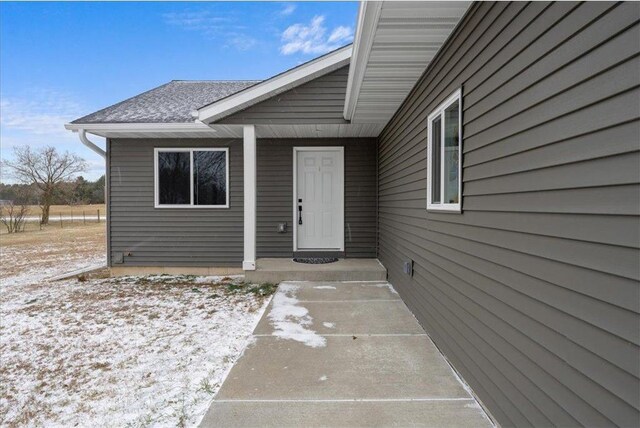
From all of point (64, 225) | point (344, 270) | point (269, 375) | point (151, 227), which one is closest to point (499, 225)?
point (269, 375)

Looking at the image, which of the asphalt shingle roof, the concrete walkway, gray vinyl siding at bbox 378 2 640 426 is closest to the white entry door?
the asphalt shingle roof

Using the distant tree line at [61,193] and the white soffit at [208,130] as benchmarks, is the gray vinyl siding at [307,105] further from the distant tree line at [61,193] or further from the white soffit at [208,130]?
the distant tree line at [61,193]

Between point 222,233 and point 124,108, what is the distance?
3.04 metres

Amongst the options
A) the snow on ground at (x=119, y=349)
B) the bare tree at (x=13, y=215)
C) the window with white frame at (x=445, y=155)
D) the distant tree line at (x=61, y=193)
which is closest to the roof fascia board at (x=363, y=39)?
the window with white frame at (x=445, y=155)

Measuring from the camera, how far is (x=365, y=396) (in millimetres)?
2244

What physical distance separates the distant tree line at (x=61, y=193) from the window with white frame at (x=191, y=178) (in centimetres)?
1482

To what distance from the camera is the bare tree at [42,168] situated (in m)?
20.7

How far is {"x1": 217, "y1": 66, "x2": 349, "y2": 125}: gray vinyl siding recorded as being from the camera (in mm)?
5301

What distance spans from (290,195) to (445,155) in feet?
12.7

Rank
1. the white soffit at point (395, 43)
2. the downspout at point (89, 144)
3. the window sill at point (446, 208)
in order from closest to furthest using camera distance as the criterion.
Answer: the white soffit at point (395, 43) → the window sill at point (446, 208) → the downspout at point (89, 144)

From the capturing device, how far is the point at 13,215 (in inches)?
604

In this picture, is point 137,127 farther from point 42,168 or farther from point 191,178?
point 42,168

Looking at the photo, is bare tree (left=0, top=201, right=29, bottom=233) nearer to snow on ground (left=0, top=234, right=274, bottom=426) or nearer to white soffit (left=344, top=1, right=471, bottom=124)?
snow on ground (left=0, top=234, right=274, bottom=426)

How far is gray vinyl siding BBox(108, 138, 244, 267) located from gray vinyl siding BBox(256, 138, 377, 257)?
18.5 inches
